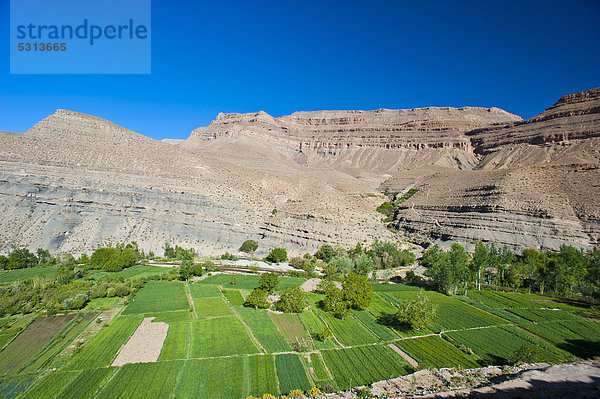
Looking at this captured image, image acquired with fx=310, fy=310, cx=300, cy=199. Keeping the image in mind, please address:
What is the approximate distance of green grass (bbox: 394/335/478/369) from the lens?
22.3m

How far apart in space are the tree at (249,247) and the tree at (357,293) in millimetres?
29445

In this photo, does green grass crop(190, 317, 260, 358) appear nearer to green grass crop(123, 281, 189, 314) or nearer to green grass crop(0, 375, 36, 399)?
green grass crop(123, 281, 189, 314)

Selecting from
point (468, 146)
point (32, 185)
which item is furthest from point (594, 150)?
point (32, 185)

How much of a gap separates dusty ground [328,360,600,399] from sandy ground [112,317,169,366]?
1412cm

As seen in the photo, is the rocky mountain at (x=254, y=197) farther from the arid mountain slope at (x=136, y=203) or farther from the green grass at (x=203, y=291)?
the green grass at (x=203, y=291)

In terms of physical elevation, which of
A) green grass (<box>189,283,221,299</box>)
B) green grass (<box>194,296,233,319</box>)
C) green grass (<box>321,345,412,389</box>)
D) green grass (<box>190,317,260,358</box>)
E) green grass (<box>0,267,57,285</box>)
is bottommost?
green grass (<box>321,345,412,389</box>)

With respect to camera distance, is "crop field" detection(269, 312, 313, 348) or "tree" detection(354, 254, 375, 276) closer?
"crop field" detection(269, 312, 313, 348)

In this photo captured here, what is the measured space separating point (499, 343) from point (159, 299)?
3387 cm

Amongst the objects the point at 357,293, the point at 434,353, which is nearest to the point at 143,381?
the point at 434,353

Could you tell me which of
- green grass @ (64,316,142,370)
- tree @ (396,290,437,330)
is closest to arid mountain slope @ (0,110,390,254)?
tree @ (396,290,437,330)

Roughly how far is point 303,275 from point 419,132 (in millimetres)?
117767

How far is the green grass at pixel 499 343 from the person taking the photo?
2278 cm

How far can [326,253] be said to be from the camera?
55.5 metres

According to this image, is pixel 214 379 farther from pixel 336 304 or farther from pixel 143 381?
pixel 336 304
